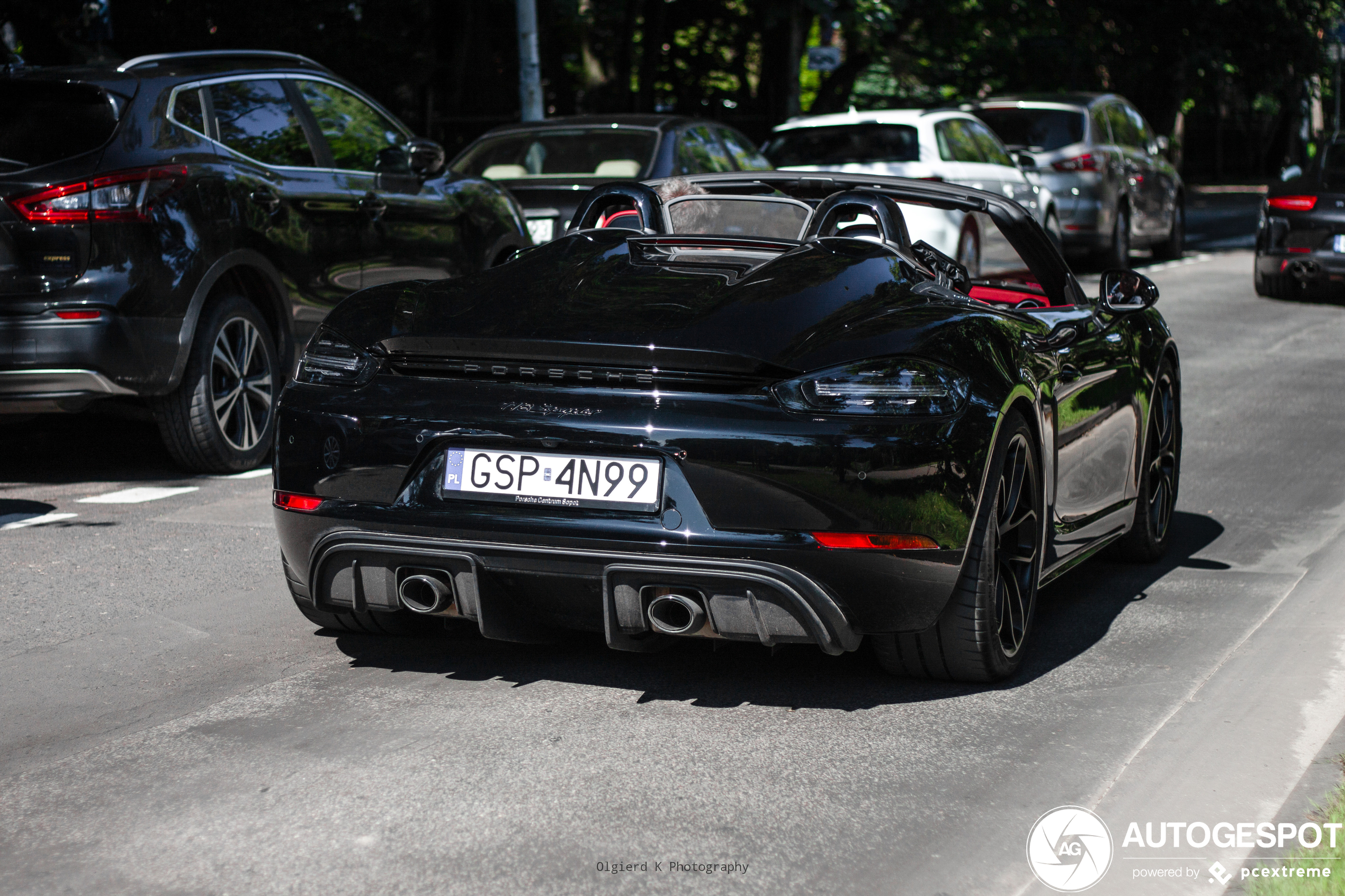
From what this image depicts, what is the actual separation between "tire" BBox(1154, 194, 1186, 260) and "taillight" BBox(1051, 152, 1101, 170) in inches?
113

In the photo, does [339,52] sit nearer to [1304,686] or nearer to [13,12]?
[13,12]

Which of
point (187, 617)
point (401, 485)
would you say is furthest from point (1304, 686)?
point (187, 617)

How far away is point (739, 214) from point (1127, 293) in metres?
1.23

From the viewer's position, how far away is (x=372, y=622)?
191 inches

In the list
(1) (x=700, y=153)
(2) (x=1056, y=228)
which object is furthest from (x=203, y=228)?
(2) (x=1056, y=228)

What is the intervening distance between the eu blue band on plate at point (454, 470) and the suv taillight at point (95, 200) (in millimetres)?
3485

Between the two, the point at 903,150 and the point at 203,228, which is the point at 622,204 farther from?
the point at 903,150

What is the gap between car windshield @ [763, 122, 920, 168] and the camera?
1515 centimetres

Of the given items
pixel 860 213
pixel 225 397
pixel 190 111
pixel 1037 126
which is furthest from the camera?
pixel 1037 126

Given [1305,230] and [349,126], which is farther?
[1305,230]

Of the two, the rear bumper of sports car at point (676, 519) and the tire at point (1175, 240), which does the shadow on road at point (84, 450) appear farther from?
the tire at point (1175, 240)

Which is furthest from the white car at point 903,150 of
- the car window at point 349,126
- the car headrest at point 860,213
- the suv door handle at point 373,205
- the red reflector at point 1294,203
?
the car headrest at point 860,213

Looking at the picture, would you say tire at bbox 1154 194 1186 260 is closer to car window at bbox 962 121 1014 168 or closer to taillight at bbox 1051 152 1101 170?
taillight at bbox 1051 152 1101 170

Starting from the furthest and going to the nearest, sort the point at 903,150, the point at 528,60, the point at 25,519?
the point at 528,60 < the point at 903,150 < the point at 25,519
